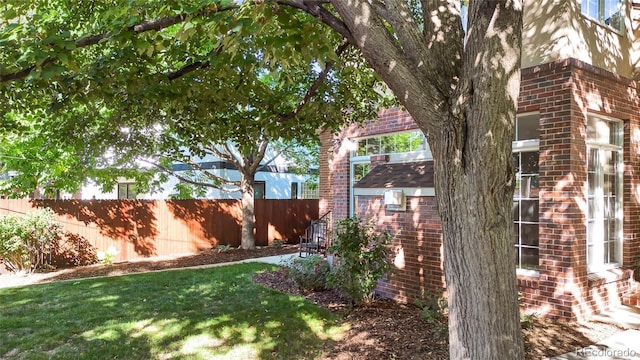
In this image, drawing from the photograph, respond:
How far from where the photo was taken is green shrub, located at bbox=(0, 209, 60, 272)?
10.1m

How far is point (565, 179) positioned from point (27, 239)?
11478mm

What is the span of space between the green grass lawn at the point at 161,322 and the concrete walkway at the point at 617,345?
9.62ft

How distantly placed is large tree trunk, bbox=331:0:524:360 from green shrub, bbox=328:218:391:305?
12.8ft

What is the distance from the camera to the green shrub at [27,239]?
10.1 meters

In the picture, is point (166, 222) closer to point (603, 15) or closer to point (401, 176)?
point (401, 176)

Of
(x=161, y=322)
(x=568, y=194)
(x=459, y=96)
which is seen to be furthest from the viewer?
(x=161, y=322)

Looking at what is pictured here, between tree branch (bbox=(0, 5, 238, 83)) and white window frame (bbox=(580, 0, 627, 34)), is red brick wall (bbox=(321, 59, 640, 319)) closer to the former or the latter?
white window frame (bbox=(580, 0, 627, 34))

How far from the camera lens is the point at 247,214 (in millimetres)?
14836

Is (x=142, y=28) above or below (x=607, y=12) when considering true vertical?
below

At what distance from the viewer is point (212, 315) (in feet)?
21.9

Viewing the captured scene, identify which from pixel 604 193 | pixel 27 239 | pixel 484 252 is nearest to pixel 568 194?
pixel 604 193

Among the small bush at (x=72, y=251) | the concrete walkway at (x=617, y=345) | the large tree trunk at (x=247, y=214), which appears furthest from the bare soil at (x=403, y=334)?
the small bush at (x=72, y=251)

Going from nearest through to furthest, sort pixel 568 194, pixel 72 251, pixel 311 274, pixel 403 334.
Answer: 1. pixel 403 334
2. pixel 568 194
3. pixel 311 274
4. pixel 72 251

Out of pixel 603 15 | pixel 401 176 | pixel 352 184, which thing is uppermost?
pixel 603 15
